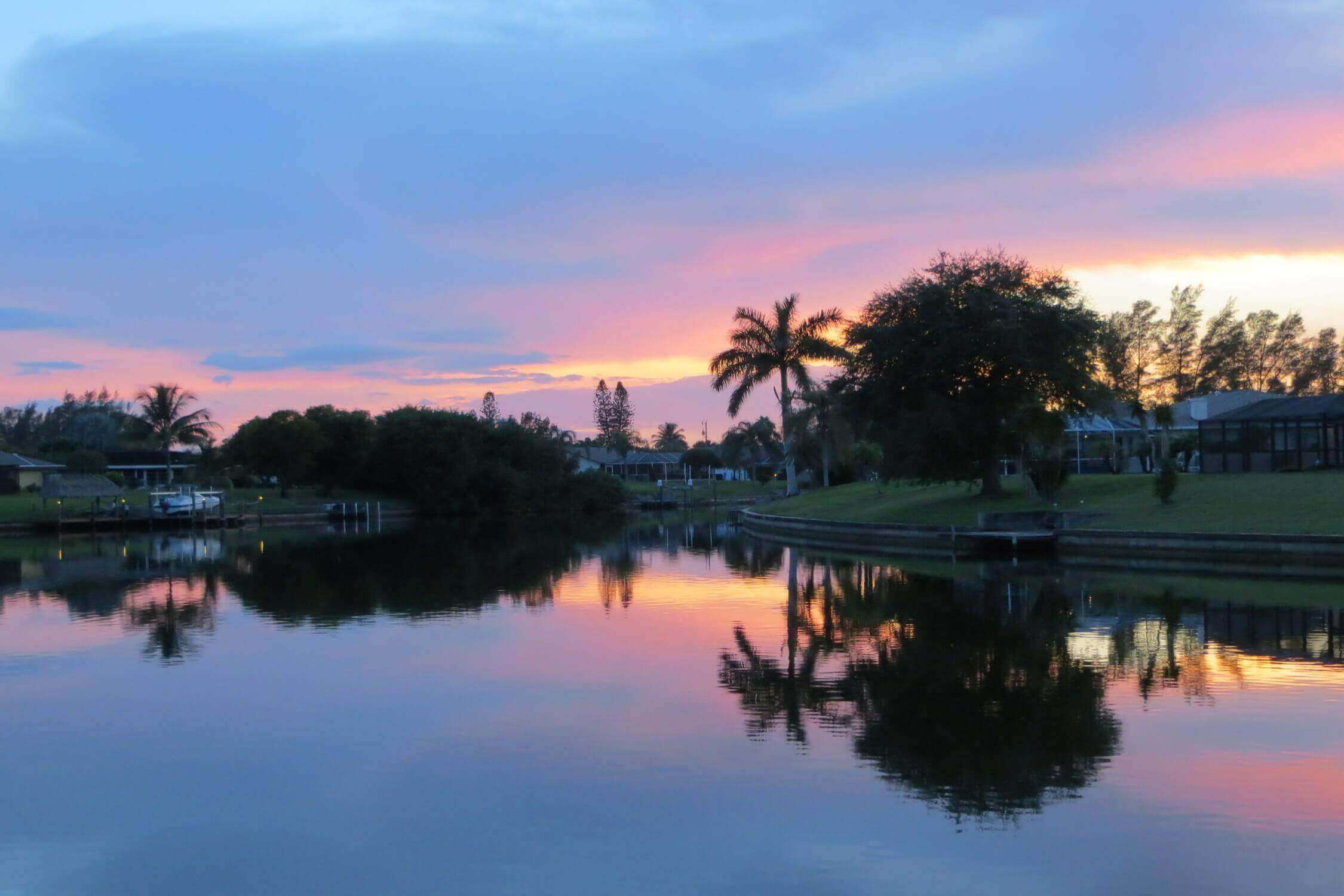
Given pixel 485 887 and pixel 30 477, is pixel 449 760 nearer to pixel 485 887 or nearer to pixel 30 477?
pixel 485 887

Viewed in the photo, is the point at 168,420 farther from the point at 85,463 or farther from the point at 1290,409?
the point at 1290,409

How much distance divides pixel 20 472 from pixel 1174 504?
226ft

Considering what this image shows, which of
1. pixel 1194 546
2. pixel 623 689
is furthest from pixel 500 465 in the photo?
pixel 623 689

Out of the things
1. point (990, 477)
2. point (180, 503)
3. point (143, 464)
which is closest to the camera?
point (990, 477)

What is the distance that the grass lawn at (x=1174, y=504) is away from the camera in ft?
99.8

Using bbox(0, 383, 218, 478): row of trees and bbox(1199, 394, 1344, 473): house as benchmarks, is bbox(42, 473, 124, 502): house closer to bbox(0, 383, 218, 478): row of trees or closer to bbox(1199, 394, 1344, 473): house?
bbox(0, 383, 218, 478): row of trees

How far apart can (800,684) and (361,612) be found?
1090cm

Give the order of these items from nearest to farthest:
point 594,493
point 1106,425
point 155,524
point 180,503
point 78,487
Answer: point 1106,425 < point 155,524 < point 180,503 < point 78,487 < point 594,493

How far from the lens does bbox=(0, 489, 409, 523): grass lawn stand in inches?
2392

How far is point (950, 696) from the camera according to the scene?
13.1 meters

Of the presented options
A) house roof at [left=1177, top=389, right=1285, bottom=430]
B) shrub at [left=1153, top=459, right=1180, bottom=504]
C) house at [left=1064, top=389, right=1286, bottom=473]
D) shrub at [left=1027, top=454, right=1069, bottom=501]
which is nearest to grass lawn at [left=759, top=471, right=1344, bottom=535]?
shrub at [left=1153, top=459, right=1180, bottom=504]

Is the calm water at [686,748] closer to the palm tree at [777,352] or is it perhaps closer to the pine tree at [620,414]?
the palm tree at [777,352]

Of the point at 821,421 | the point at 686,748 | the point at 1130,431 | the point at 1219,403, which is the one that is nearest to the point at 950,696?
the point at 686,748

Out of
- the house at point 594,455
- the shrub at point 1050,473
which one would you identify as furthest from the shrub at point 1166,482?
the house at point 594,455
